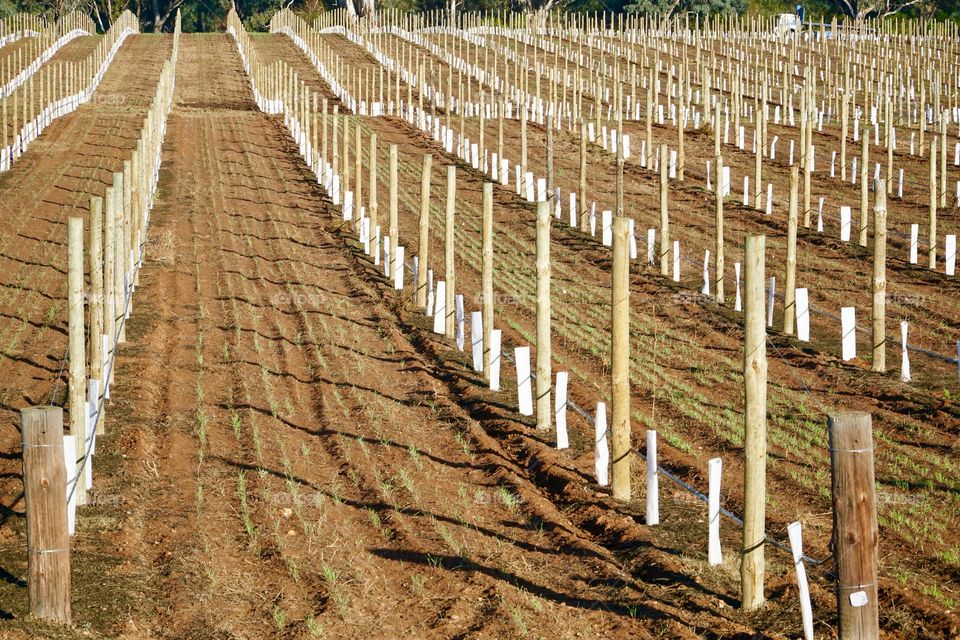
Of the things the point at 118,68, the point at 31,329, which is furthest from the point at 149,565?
the point at 118,68

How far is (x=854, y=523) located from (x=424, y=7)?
88.6 metres

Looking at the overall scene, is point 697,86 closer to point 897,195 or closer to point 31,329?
point 897,195

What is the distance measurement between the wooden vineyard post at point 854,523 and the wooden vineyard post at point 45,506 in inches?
168

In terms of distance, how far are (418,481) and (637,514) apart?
6.33 feet

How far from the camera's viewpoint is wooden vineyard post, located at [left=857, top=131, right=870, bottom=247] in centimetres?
2031

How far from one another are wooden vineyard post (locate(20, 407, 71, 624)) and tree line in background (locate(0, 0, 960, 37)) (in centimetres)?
6917

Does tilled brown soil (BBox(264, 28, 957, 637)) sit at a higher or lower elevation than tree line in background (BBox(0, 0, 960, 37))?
lower

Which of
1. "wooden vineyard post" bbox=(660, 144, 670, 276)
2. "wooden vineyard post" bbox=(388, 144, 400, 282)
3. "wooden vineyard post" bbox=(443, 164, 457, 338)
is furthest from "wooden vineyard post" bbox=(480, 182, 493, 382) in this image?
"wooden vineyard post" bbox=(660, 144, 670, 276)

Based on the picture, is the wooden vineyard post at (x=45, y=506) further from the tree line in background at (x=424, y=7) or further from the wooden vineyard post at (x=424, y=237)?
the tree line in background at (x=424, y=7)

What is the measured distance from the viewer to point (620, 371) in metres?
10.7

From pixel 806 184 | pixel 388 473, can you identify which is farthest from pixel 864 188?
pixel 388 473

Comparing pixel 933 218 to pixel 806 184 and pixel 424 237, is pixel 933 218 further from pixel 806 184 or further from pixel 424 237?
pixel 424 237

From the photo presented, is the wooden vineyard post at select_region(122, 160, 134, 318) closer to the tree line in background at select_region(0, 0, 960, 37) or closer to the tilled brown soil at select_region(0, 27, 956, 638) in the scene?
the tilled brown soil at select_region(0, 27, 956, 638)

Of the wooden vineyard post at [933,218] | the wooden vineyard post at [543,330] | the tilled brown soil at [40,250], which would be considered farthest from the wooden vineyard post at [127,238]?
the wooden vineyard post at [933,218]
